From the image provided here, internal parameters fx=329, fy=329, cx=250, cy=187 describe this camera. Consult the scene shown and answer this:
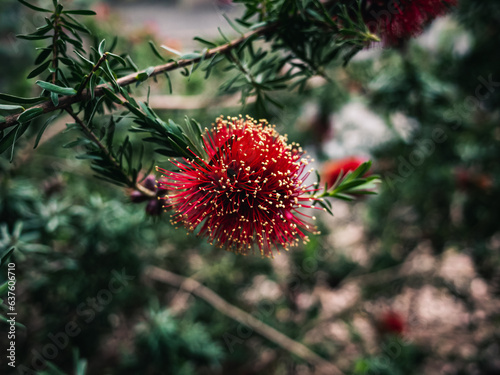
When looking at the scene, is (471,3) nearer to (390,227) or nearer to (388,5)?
(388,5)

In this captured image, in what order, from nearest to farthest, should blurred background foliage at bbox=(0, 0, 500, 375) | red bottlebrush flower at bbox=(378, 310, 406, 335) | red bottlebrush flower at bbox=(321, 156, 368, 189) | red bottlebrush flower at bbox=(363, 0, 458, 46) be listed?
red bottlebrush flower at bbox=(363, 0, 458, 46) < blurred background foliage at bbox=(0, 0, 500, 375) < red bottlebrush flower at bbox=(321, 156, 368, 189) < red bottlebrush flower at bbox=(378, 310, 406, 335)

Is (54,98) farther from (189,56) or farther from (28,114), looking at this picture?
(189,56)

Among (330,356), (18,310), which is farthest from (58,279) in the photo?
(330,356)

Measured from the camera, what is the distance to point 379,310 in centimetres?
195

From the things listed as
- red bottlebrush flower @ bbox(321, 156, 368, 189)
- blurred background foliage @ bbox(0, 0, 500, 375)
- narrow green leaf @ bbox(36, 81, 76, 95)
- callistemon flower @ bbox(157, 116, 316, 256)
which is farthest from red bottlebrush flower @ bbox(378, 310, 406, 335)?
narrow green leaf @ bbox(36, 81, 76, 95)

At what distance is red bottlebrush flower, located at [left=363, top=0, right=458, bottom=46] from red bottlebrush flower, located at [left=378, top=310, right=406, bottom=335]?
1.49m

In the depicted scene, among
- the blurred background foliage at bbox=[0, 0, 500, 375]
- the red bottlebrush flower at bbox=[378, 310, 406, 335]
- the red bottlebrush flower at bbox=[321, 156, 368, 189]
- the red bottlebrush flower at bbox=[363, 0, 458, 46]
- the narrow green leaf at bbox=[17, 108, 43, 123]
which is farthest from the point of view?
the red bottlebrush flower at bbox=[378, 310, 406, 335]

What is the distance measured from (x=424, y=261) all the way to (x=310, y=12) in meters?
1.79

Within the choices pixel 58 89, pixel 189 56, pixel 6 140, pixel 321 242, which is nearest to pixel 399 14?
pixel 189 56

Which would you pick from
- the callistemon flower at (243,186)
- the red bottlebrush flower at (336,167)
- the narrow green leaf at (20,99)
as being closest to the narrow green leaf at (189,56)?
the callistemon flower at (243,186)

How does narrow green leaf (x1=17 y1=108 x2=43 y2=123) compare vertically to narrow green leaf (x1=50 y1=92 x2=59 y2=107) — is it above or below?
below

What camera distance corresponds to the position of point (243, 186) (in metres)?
0.65

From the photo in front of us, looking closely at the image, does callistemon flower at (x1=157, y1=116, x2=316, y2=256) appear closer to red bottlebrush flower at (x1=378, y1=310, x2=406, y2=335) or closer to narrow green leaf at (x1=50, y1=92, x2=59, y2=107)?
narrow green leaf at (x1=50, y1=92, x2=59, y2=107)

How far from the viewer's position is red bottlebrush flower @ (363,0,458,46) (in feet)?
2.47
